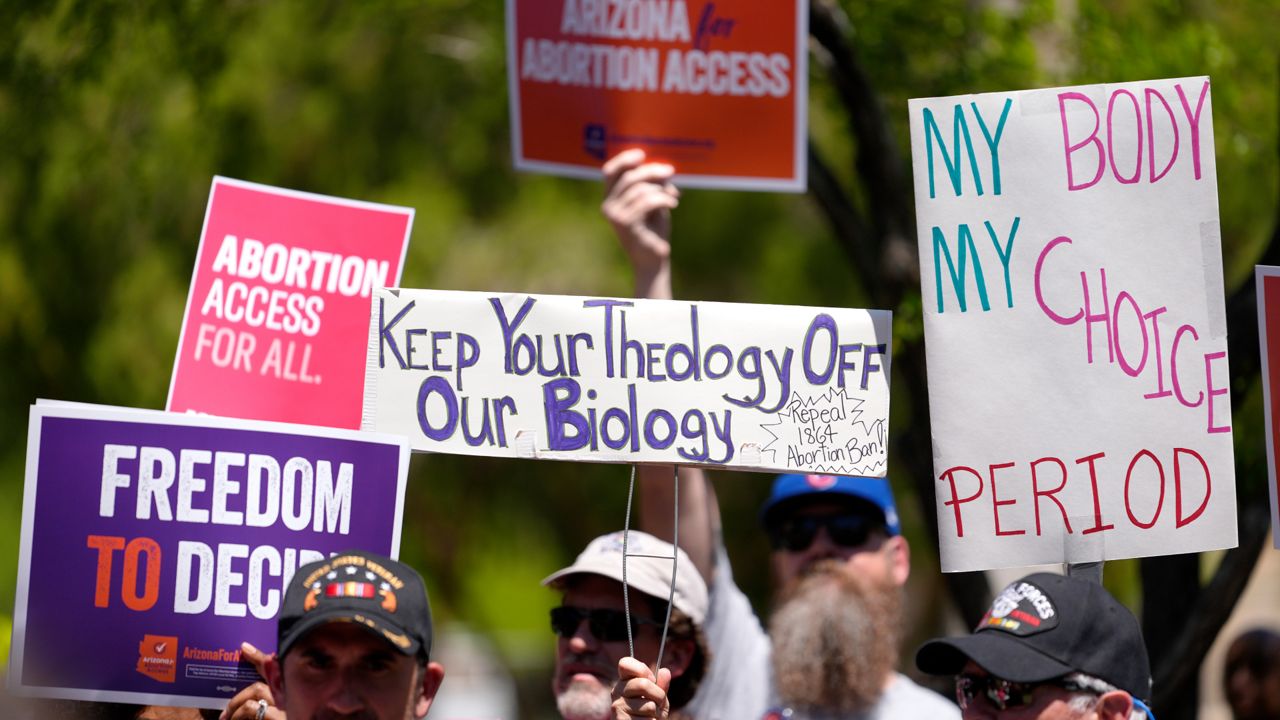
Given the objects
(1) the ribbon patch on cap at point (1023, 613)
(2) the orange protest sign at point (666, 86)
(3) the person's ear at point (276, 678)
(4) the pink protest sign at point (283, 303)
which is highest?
(2) the orange protest sign at point (666, 86)

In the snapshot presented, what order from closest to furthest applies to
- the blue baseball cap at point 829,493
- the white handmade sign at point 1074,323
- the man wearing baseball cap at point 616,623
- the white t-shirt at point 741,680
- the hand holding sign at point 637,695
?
the hand holding sign at point 637,695 → the white handmade sign at point 1074,323 → the man wearing baseball cap at point 616,623 → the white t-shirt at point 741,680 → the blue baseball cap at point 829,493

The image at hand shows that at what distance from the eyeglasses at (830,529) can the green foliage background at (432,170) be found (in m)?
1.07

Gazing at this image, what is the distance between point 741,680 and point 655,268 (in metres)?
1.14

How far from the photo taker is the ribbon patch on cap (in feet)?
10.6

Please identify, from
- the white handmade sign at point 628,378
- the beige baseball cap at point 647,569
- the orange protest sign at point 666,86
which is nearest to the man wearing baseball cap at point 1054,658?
the white handmade sign at point 628,378

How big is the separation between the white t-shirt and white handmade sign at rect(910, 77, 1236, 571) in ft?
3.21

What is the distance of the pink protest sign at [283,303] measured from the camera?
13.6ft

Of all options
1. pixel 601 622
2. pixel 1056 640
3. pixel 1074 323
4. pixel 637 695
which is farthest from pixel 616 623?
pixel 1074 323

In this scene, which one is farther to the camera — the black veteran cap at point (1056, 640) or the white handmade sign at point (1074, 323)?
the white handmade sign at point (1074, 323)

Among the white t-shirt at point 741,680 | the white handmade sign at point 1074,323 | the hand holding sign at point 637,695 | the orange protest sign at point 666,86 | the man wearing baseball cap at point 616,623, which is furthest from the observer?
the orange protest sign at point 666,86

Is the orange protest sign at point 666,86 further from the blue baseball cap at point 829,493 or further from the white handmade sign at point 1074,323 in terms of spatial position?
the white handmade sign at point 1074,323

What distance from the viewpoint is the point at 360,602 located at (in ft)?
10.4

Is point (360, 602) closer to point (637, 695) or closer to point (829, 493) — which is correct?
point (637, 695)

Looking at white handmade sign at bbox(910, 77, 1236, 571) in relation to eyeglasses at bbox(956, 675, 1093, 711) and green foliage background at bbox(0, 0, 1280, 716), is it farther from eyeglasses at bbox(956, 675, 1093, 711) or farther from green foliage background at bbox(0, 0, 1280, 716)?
green foliage background at bbox(0, 0, 1280, 716)
